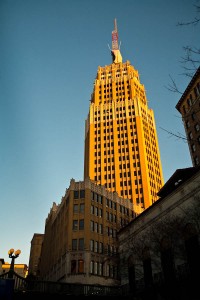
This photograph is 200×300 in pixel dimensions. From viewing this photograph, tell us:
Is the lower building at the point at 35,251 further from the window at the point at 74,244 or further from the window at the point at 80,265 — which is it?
the window at the point at 80,265

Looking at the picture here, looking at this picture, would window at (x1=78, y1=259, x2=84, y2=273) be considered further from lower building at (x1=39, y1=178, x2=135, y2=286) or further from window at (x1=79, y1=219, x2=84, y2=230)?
window at (x1=79, y1=219, x2=84, y2=230)

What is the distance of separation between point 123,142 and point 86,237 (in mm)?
54450

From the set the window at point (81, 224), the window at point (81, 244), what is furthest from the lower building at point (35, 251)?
the window at point (81, 244)

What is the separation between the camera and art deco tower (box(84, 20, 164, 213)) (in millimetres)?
90688

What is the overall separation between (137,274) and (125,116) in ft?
267

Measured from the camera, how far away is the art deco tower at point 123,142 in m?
90.7

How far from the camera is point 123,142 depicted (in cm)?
10144

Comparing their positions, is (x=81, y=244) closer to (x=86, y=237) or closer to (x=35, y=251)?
(x=86, y=237)

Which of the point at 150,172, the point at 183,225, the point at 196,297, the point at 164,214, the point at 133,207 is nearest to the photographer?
the point at 196,297

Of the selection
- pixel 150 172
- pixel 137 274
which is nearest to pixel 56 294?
pixel 137 274

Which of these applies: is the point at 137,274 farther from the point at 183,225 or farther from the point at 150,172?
the point at 150,172

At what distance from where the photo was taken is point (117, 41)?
163375 millimetres

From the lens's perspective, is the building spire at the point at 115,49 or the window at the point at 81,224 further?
the building spire at the point at 115,49

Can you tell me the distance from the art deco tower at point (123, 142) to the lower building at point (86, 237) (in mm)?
26356
